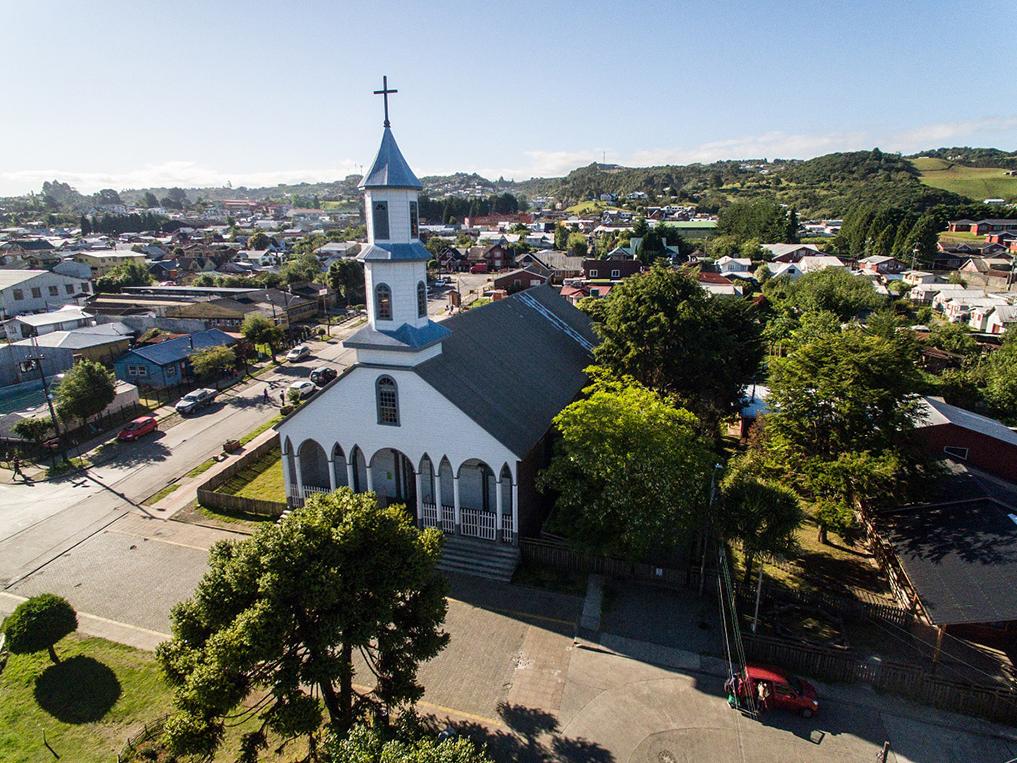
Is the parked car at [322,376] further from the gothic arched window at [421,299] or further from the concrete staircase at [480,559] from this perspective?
the concrete staircase at [480,559]

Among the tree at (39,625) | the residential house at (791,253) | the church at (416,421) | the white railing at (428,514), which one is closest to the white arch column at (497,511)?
the church at (416,421)

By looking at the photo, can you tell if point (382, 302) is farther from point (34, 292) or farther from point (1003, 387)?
point (34, 292)

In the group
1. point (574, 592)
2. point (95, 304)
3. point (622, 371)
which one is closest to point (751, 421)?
point (622, 371)

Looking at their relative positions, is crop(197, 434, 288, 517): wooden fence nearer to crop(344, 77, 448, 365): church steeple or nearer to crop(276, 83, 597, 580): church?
crop(276, 83, 597, 580): church

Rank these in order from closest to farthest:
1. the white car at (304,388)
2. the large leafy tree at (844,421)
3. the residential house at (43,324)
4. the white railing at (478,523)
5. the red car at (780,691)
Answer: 1. the red car at (780,691)
2. the large leafy tree at (844,421)
3. the white railing at (478,523)
4. the white car at (304,388)
5. the residential house at (43,324)

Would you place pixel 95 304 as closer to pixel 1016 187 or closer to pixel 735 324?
pixel 735 324

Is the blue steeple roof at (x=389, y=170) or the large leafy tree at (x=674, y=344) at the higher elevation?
the blue steeple roof at (x=389, y=170)

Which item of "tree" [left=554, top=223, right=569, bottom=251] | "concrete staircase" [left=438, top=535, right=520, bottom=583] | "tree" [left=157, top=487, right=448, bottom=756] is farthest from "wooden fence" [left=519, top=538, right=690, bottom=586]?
"tree" [left=554, top=223, right=569, bottom=251]
